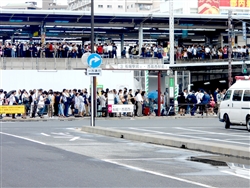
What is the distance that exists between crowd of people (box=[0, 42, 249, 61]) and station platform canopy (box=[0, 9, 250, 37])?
4548mm

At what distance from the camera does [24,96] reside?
135 feet

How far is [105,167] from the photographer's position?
1456cm

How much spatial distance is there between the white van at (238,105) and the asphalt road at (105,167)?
806cm

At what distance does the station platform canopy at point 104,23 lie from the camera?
60.4m

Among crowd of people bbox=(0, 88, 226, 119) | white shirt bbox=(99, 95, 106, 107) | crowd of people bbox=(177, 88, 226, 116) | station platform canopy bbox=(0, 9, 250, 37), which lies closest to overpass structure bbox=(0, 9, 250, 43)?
station platform canopy bbox=(0, 9, 250, 37)

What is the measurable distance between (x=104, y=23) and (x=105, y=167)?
50285 mm

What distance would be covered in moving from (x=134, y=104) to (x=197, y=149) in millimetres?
23829

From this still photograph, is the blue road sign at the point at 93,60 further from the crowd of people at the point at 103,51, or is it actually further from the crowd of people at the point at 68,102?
the crowd of people at the point at 103,51

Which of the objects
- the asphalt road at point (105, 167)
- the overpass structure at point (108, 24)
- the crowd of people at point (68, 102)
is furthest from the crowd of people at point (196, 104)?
the asphalt road at point (105, 167)

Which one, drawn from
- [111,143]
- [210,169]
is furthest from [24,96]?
[210,169]

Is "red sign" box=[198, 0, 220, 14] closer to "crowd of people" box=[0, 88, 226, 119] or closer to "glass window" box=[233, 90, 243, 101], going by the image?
"crowd of people" box=[0, 88, 226, 119]

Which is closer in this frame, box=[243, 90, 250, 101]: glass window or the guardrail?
box=[243, 90, 250, 101]: glass window

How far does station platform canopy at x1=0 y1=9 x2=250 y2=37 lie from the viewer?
60.4m

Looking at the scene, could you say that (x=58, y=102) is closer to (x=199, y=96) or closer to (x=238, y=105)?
(x=199, y=96)
